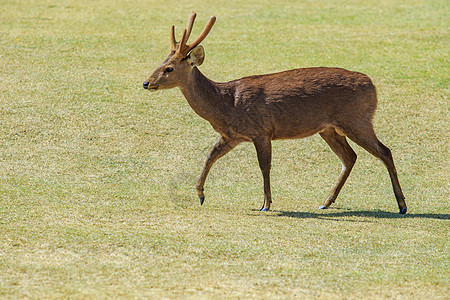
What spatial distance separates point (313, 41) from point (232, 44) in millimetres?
2003

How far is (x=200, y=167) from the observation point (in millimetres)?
11141

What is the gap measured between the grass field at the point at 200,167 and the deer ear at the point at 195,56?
183 centimetres

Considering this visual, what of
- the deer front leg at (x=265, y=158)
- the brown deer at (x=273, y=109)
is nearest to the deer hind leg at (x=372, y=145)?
the brown deer at (x=273, y=109)

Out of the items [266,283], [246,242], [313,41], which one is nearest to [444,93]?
[313,41]

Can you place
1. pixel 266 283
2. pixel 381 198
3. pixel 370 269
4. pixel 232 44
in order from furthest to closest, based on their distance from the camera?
pixel 232 44 < pixel 381 198 < pixel 370 269 < pixel 266 283

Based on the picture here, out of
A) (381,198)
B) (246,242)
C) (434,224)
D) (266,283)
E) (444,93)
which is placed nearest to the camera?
(266,283)

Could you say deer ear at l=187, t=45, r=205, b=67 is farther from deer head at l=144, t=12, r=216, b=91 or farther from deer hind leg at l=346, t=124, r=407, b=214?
deer hind leg at l=346, t=124, r=407, b=214

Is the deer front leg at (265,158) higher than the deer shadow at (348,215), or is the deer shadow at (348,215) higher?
the deer front leg at (265,158)

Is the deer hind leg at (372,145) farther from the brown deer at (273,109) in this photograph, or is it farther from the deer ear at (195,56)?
the deer ear at (195,56)

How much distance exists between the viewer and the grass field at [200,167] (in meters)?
6.25

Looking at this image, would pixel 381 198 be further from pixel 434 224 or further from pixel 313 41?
pixel 313 41

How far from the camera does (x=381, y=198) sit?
32.9 ft

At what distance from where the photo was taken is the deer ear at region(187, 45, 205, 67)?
8780 millimetres

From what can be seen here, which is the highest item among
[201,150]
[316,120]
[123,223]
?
[316,120]
